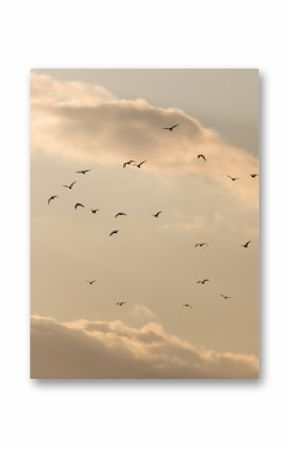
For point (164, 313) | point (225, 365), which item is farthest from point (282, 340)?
point (164, 313)

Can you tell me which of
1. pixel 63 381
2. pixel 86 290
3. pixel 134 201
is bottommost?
pixel 63 381

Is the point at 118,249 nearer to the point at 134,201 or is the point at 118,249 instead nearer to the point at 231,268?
the point at 134,201

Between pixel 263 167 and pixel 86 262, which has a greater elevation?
pixel 263 167
